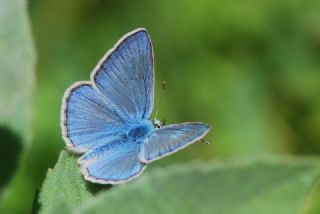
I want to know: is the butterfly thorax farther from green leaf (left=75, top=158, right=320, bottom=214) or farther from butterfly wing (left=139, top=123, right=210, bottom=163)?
green leaf (left=75, top=158, right=320, bottom=214)

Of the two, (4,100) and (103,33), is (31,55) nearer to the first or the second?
(4,100)

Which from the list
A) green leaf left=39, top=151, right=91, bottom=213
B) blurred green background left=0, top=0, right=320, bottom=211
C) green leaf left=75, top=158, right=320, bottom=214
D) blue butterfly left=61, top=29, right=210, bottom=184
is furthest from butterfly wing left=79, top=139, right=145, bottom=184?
blurred green background left=0, top=0, right=320, bottom=211

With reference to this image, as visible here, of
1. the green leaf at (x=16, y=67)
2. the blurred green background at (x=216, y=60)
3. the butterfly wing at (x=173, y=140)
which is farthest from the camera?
the blurred green background at (x=216, y=60)

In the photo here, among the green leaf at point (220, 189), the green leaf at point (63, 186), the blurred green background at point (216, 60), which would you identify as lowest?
the blurred green background at point (216, 60)

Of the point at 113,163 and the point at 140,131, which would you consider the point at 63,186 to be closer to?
the point at 113,163

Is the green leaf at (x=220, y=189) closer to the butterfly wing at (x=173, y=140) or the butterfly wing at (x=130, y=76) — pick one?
the butterfly wing at (x=173, y=140)

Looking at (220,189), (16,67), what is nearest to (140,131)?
(16,67)

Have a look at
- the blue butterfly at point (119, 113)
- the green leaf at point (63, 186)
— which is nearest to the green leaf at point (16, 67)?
the green leaf at point (63, 186)
